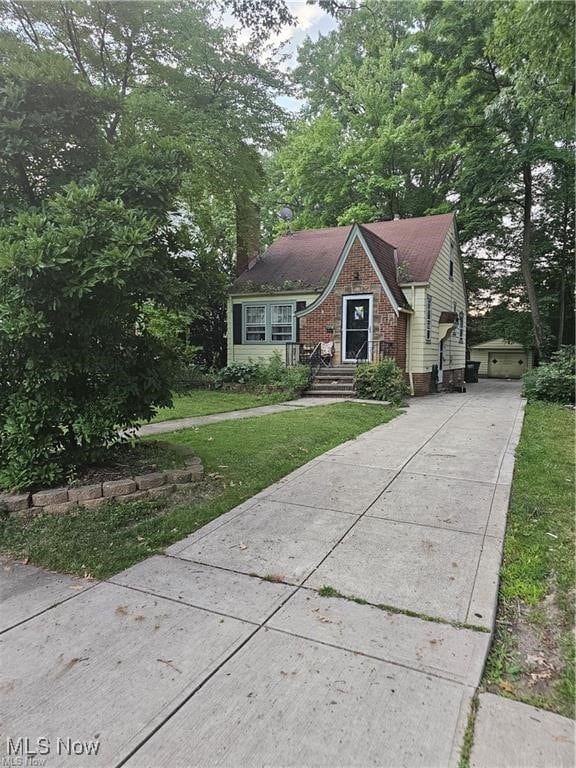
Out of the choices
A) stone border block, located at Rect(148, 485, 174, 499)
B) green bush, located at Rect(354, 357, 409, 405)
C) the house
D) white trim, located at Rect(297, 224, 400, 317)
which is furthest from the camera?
the house

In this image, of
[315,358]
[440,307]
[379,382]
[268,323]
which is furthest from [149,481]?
[440,307]

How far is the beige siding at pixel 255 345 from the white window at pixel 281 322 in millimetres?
276

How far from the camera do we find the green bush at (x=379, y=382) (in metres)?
11.7

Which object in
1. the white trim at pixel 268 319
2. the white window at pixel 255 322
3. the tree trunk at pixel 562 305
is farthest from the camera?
the tree trunk at pixel 562 305

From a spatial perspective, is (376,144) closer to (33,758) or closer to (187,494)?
(187,494)

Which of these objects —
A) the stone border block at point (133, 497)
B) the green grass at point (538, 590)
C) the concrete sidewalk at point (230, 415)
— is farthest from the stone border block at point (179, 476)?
the green grass at point (538, 590)

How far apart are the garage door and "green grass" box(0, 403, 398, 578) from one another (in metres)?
27.2

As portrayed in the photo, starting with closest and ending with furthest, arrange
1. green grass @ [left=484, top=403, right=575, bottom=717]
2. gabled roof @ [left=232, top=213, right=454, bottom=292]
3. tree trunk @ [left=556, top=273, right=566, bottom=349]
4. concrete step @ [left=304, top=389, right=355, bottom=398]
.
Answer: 1. green grass @ [left=484, top=403, right=575, bottom=717]
2. concrete step @ [left=304, top=389, right=355, bottom=398]
3. gabled roof @ [left=232, top=213, right=454, bottom=292]
4. tree trunk @ [left=556, top=273, right=566, bottom=349]

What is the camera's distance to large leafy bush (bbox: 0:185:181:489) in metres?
3.36

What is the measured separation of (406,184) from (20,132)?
70.4 ft

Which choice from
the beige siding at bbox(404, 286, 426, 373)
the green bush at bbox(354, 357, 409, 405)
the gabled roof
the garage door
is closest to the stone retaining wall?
the green bush at bbox(354, 357, 409, 405)

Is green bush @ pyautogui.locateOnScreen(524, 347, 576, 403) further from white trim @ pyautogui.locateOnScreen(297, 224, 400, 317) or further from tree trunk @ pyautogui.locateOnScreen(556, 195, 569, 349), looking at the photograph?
tree trunk @ pyautogui.locateOnScreen(556, 195, 569, 349)

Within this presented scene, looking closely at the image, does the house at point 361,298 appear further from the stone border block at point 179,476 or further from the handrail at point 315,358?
the stone border block at point 179,476

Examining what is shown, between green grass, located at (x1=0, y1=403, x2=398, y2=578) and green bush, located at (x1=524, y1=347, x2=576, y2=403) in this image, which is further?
green bush, located at (x1=524, y1=347, x2=576, y2=403)
